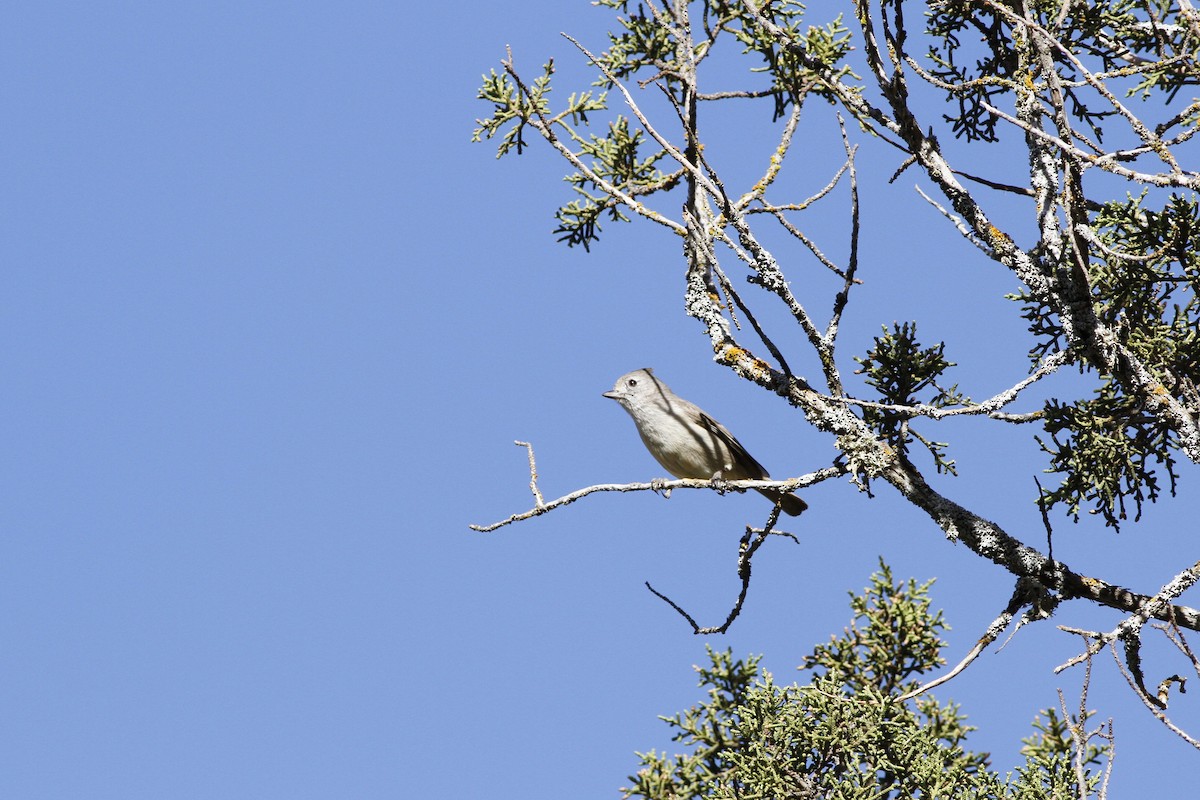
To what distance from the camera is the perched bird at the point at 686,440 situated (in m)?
8.73

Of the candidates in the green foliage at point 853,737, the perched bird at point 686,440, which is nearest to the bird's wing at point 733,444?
the perched bird at point 686,440

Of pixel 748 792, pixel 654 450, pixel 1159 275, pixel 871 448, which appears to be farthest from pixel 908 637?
pixel 654 450

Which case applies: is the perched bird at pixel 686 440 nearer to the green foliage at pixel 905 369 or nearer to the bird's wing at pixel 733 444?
the bird's wing at pixel 733 444

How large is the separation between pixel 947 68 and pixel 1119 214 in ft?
3.96

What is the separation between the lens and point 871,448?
17.7 feet

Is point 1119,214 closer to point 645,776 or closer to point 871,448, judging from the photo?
point 871,448

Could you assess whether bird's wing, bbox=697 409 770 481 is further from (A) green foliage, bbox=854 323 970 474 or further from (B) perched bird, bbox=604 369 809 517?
(A) green foliage, bbox=854 323 970 474

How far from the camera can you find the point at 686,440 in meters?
8.72

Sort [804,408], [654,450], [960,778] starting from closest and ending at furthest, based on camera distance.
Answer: [804,408], [960,778], [654,450]

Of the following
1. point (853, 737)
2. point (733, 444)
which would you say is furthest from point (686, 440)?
point (853, 737)

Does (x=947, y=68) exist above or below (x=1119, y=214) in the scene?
above

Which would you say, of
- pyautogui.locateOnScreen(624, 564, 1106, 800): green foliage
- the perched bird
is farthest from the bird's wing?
pyautogui.locateOnScreen(624, 564, 1106, 800): green foliage

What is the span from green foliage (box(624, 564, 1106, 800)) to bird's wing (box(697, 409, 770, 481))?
2.30 metres

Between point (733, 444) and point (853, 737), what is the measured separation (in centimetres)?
315
